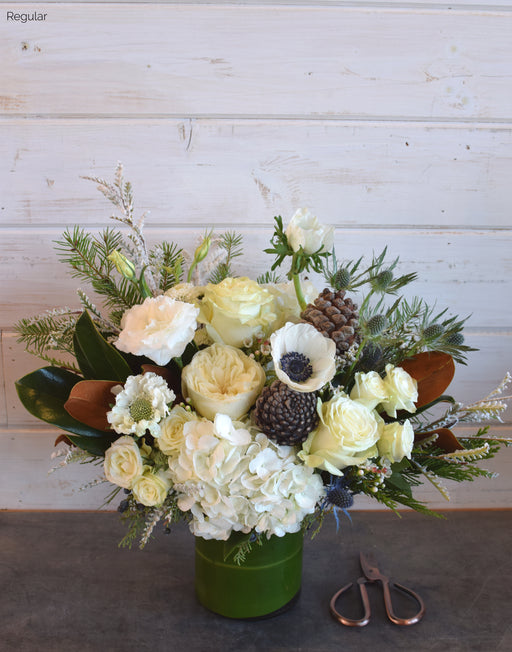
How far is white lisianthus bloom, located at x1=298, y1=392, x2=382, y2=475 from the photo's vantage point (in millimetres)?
632

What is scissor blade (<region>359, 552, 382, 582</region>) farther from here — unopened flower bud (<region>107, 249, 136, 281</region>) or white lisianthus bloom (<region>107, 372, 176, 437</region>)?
unopened flower bud (<region>107, 249, 136, 281</region>)

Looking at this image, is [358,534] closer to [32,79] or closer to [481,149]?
[481,149]

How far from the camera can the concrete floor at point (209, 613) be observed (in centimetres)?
78

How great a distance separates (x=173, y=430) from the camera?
2.17 feet

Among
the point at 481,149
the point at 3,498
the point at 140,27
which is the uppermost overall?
the point at 140,27

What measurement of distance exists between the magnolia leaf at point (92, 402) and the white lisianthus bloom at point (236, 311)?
14 cm

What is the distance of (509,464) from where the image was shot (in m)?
1.12

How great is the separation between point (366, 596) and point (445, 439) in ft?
0.95

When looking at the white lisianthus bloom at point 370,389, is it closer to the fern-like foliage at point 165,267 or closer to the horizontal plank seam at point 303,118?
the fern-like foliage at point 165,267

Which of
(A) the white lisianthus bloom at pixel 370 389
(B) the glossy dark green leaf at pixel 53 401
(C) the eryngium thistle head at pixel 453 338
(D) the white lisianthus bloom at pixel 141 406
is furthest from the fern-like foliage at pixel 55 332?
(C) the eryngium thistle head at pixel 453 338

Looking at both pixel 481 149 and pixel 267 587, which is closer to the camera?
pixel 267 587

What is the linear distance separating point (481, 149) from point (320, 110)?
287 mm

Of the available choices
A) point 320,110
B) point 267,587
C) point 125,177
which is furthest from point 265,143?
point 267,587

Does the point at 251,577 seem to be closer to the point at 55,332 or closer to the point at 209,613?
the point at 209,613
